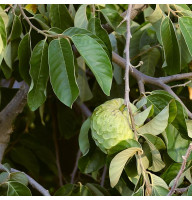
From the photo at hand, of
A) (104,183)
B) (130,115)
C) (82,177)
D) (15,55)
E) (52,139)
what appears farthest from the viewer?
(52,139)

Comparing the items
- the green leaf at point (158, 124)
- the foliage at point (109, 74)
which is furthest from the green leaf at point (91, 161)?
the green leaf at point (158, 124)

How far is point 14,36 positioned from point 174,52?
47cm

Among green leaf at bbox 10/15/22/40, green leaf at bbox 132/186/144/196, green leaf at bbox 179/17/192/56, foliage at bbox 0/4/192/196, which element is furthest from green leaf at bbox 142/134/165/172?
green leaf at bbox 10/15/22/40

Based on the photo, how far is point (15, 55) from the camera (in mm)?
1544

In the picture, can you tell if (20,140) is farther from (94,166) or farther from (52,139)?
(94,166)

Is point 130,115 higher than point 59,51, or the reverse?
point 59,51

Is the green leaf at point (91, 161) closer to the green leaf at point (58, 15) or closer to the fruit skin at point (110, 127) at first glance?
the fruit skin at point (110, 127)

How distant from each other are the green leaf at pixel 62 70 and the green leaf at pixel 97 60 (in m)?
0.04

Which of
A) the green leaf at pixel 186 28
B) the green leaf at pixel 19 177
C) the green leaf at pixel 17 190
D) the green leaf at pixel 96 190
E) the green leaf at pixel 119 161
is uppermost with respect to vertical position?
the green leaf at pixel 186 28

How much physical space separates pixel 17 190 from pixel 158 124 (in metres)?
0.39

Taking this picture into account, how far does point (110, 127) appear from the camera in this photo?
1187mm

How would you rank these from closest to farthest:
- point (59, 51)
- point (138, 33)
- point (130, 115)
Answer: point (130, 115) < point (59, 51) < point (138, 33)

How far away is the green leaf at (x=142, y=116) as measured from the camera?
1160mm
